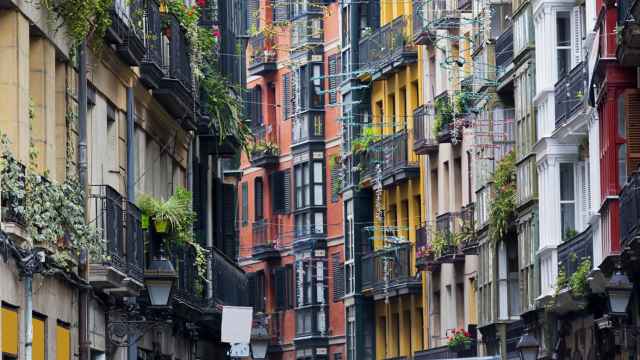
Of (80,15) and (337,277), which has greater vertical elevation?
(337,277)

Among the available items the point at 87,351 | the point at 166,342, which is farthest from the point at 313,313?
the point at 87,351

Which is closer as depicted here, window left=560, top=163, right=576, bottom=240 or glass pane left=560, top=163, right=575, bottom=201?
window left=560, top=163, right=576, bottom=240

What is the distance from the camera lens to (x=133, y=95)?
3712 centimetres

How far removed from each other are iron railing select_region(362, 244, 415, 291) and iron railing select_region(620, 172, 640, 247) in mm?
30729

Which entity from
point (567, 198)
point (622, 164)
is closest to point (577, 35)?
point (567, 198)

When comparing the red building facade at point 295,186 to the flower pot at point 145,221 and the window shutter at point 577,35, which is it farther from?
the flower pot at point 145,221

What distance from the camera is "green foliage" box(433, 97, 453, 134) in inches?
2416

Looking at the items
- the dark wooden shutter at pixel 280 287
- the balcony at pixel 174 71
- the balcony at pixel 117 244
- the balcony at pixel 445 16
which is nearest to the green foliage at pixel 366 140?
the balcony at pixel 445 16

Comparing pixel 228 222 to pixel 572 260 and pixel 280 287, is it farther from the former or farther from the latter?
pixel 280 287

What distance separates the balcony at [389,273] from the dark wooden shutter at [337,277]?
5.57 m

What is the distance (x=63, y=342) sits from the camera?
29.5 metres

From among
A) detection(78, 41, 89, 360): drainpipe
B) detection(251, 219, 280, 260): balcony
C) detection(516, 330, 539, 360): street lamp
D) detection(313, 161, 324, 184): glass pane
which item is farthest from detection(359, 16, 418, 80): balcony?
detection(78, 41, 89, 360): drainpipe

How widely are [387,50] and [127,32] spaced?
3767 centimetres

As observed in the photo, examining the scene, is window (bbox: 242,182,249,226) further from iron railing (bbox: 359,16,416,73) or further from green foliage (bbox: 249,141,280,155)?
iron railing (bbox: 359,16,416,73)
